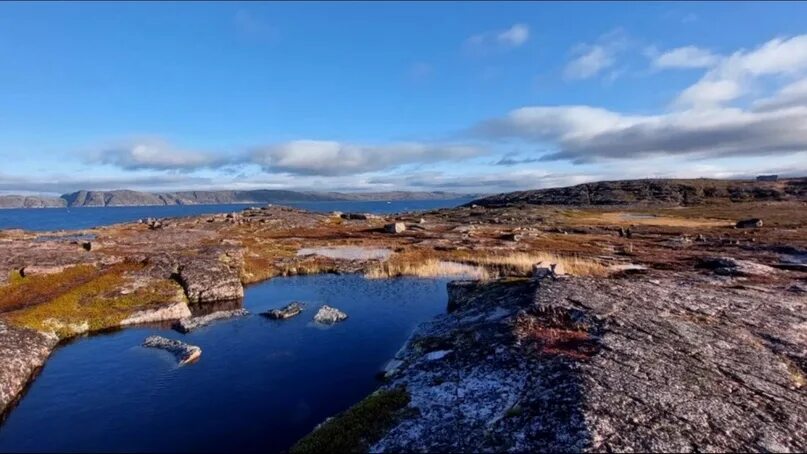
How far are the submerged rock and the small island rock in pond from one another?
349 cm

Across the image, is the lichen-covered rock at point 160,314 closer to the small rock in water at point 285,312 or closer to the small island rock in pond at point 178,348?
Result: the small island rock in pond at point 178,348

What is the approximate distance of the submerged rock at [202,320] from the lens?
4562cm

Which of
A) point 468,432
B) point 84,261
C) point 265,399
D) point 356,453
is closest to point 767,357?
point 468,432

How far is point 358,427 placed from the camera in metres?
23.2

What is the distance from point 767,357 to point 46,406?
43.9m

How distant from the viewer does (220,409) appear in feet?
97.7

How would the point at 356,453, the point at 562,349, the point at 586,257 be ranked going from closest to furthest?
the point at 356,453 < the point at 562,349 < the point at 586,257

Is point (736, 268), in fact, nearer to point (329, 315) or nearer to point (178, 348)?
point (329, 315)

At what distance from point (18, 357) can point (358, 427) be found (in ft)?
91.3

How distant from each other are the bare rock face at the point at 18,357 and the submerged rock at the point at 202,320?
9.84 m

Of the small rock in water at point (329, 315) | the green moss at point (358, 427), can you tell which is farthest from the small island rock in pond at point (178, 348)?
the green moss at point (358, 427)

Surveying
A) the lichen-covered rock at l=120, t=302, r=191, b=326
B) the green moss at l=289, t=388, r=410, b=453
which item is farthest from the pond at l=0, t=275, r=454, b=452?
the green moss at l=289, t=388, r=410, b=453

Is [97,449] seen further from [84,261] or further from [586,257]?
[586,257]

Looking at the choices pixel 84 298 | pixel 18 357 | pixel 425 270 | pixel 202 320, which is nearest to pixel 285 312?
pixel 202 320
